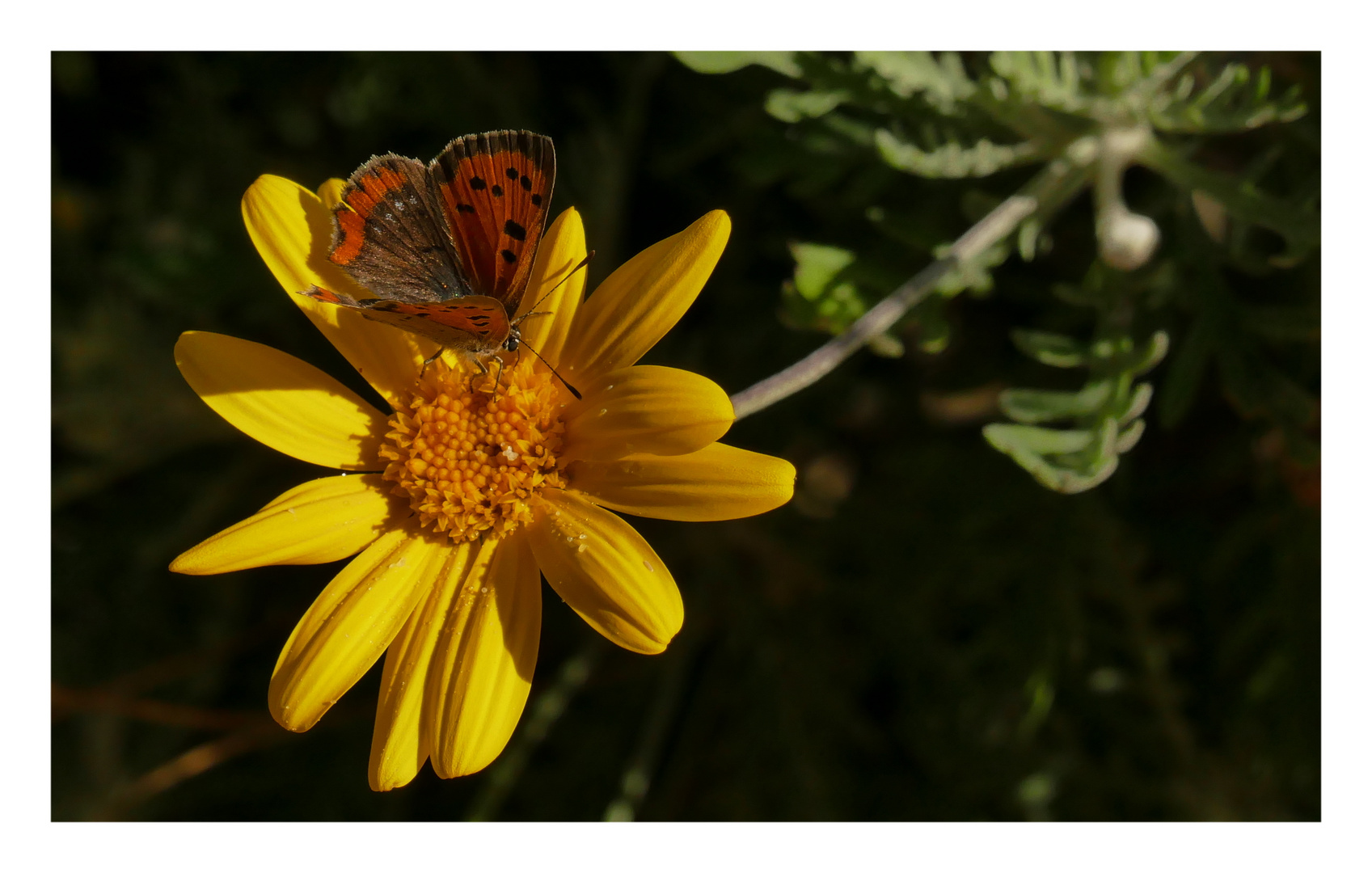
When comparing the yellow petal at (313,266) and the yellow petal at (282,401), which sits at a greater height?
the yellow petal at (313,266)

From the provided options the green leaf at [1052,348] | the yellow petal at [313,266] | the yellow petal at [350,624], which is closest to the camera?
the yellow petal at [350,624]

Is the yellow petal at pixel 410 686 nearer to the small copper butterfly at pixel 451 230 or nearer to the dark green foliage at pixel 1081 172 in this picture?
the small copper butterfly at pixel 451 230

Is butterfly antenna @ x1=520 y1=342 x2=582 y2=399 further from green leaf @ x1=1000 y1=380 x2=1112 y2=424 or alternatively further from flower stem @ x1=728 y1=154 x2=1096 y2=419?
green leaf @ x1=1000 y1=380 x2=1112 y2=424

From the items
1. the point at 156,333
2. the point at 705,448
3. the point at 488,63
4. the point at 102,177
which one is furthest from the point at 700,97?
the point at 102,177

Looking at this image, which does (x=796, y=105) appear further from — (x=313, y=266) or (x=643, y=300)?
(x=313, y=266)

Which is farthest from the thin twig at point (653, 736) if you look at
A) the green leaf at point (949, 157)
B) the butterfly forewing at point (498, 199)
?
the green leaf at point (949, 157)

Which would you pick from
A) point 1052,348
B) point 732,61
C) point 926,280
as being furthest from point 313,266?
point 1052,348

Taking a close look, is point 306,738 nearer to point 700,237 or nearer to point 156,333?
point 156,333
